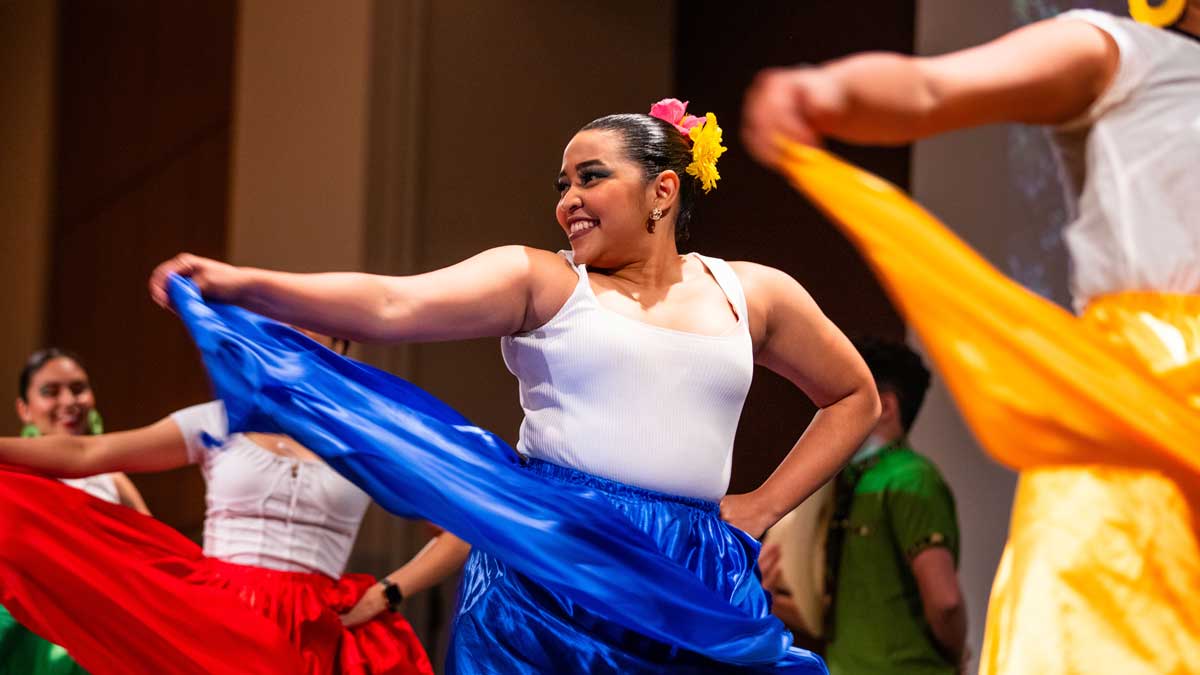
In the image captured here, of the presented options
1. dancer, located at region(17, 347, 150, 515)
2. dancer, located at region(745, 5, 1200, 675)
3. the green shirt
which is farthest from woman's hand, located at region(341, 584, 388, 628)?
dancer, located at region(745, 5, 1200, 675)

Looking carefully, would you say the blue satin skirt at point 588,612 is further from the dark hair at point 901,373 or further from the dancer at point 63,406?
the dancer at point 63,406

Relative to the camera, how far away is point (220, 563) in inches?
133

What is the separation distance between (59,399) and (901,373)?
2.60 m

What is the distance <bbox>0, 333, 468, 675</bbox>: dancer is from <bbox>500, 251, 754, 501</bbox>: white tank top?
2.62 ft

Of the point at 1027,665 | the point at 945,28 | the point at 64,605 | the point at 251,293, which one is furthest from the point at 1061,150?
the point at 945,28

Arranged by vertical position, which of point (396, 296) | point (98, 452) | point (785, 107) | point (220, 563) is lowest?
point (220, 563)

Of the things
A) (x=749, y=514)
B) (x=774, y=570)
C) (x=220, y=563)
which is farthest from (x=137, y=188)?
(x=749, y=514)

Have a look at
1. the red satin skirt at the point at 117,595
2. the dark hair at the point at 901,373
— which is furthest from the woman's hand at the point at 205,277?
the dark hair at the point at 901,373

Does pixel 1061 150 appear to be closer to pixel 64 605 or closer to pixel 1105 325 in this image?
pixel 1105 325

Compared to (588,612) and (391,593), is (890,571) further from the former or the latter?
(588,612)

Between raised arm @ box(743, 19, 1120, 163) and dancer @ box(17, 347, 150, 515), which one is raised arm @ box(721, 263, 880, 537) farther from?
dancer @ box(17, 347, 150, 515)

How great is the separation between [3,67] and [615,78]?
416 cm

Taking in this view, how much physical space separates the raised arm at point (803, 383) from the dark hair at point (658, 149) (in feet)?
0.55

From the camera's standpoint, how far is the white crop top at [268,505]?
3.50 m
